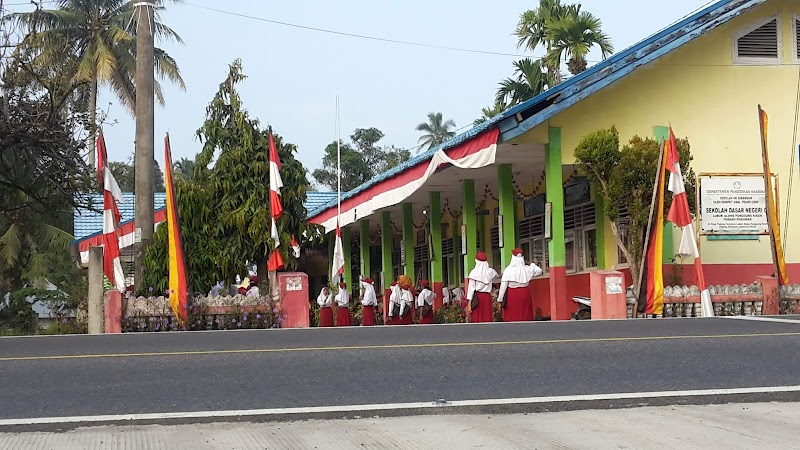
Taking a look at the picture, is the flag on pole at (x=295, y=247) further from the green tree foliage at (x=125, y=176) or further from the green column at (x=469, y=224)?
the green tree foliage at (x=125, y=176)

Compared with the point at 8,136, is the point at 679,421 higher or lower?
lower

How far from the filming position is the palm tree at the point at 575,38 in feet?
106

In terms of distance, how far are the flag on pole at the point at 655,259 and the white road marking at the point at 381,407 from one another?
10703mm

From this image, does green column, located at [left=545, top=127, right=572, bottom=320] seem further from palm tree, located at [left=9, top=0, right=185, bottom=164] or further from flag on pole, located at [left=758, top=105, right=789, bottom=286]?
palm tree, located at [left=9, top=0, right=185, bottom=164]

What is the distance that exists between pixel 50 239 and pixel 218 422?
3033 cm

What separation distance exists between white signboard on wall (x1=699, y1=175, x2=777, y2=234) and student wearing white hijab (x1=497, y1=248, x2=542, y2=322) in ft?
12.7

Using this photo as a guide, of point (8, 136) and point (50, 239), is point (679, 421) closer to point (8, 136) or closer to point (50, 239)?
point (8, 136)

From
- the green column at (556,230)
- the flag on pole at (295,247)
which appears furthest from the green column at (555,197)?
the flag on pole at (295,247)

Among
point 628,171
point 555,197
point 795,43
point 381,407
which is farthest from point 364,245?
point 381,407

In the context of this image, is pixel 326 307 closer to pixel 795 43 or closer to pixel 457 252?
pixel 457 252

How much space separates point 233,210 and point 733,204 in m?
9.83

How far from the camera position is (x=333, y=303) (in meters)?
26.5

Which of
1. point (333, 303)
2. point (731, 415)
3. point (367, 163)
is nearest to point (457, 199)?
point (333, 303)

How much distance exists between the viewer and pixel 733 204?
2102 centimetres
